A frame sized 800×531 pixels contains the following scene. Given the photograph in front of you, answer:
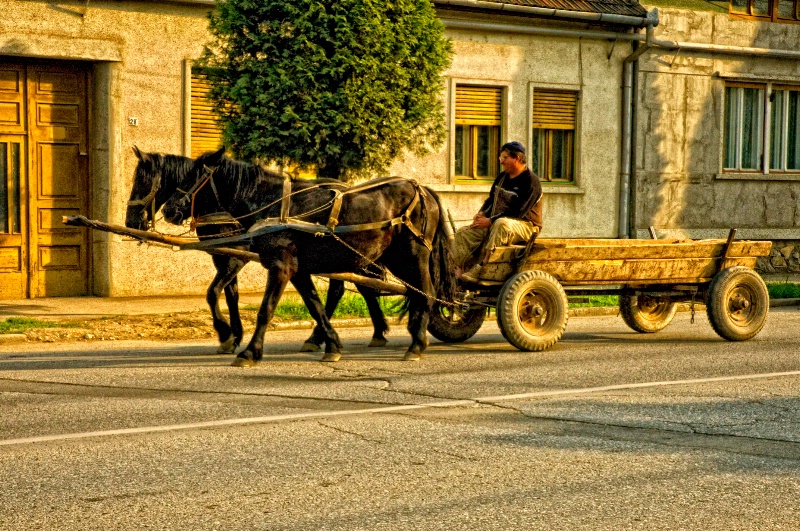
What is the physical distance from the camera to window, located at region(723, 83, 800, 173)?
25781mm

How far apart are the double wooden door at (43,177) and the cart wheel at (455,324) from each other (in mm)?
7055

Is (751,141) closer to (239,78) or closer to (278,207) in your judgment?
(239,78)

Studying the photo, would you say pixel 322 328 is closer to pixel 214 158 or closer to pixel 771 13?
pixel 214 158

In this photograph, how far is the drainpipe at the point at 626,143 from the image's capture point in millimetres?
24016

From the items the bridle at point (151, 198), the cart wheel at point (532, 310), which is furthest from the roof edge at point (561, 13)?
the bridle at point (151, 198)

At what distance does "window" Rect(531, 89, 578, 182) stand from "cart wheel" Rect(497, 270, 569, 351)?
10.9m

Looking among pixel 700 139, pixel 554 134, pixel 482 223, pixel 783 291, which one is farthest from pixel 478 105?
pixel 482 223

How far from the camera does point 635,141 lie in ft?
79.6

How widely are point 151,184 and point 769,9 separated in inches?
699

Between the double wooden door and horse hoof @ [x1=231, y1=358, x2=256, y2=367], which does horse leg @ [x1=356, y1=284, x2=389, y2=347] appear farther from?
the double wooden door

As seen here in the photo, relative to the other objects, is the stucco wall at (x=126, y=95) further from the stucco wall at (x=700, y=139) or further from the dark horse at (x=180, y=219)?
the stucco wall at (x=700, y=139)

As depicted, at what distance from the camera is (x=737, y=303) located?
45.0 feet

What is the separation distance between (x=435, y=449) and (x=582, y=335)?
726 cm

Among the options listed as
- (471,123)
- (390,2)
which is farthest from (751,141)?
(390,2)
